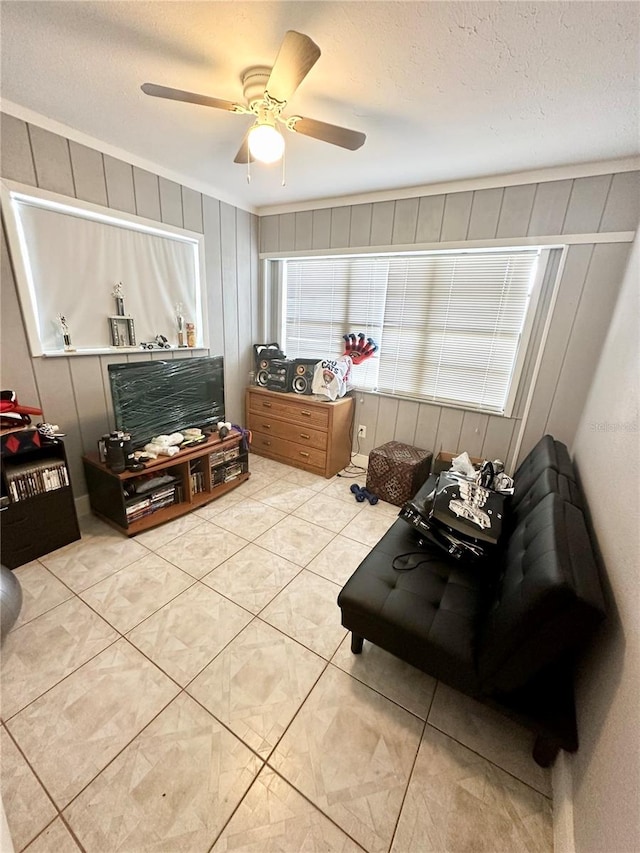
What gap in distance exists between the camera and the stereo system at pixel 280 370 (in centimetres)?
314

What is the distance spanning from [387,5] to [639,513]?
5.70ft

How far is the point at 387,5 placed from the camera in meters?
1.07

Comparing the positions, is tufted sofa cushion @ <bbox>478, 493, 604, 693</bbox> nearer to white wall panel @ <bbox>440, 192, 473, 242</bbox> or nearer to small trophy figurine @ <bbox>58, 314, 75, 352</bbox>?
white wall panel @ <bbox>440, 192, 473, 242</bbox>

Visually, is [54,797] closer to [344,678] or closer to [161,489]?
[344,678]

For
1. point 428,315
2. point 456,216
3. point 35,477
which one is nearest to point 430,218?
point 456,216

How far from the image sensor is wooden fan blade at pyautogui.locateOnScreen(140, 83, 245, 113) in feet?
4.05

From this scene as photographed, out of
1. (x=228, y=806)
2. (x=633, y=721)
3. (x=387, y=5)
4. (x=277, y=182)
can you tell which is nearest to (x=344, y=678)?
(x=228, y=806)

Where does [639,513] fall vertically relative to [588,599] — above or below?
above

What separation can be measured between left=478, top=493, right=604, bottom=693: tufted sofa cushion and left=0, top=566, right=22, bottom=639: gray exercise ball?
1932 millimetres

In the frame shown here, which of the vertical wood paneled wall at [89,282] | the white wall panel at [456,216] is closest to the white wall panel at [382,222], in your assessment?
the white wall panel at [456,216]

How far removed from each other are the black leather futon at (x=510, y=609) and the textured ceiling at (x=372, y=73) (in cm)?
162

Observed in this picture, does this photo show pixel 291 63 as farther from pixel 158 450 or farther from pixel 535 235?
pixel 158 450

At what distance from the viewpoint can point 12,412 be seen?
1840mm

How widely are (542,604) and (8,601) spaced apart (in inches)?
82.6
